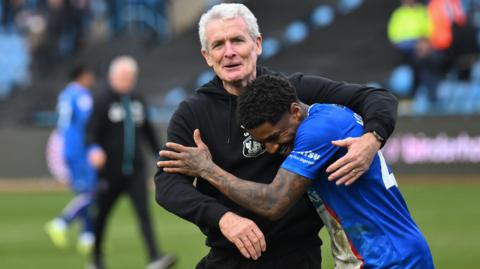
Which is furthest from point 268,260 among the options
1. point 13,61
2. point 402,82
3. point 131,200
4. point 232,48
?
point 13,61

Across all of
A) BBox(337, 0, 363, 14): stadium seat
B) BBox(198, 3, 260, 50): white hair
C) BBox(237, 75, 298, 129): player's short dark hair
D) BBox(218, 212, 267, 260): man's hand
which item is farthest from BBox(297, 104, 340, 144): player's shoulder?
BBox(337, 0, 363, 14): stadium seat

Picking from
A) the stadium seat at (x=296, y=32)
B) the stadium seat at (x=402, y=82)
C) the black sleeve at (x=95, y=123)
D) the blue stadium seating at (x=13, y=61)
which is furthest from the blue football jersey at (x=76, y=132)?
the blue stadium seating at (x=13, y=61)

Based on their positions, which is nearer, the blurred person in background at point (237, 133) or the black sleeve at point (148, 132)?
the blurred person in background at point (237, 133)

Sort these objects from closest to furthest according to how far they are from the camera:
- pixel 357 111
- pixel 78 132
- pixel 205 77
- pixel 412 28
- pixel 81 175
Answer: pixel 357 111, pixel 81 175, pixel 78 132, pixel 412 28, pixel 205 77

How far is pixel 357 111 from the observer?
6043mm

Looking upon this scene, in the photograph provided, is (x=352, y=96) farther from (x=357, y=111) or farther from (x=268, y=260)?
(x=268, y=260)

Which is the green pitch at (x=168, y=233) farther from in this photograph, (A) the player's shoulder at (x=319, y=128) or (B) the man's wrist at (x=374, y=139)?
(A) the player's shoulder at (x=319, y=128)

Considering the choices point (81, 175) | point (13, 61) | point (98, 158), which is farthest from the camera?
point (13, 61)

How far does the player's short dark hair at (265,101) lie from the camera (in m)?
5.45

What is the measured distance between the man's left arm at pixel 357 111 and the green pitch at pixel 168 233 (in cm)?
538

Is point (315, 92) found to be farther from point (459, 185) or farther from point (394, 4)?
point (394, 4)

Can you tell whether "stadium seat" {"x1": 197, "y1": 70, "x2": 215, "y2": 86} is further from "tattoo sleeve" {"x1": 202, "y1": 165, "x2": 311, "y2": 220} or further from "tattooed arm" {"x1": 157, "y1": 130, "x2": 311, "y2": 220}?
"tattoo sleeve" {"x1": 202, "y1": 165, "x2": 311, "y2": 220}

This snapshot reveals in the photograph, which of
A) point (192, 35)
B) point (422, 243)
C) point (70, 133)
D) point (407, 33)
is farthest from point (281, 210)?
point (192, 35)

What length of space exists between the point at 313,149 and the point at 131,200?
7.16m
